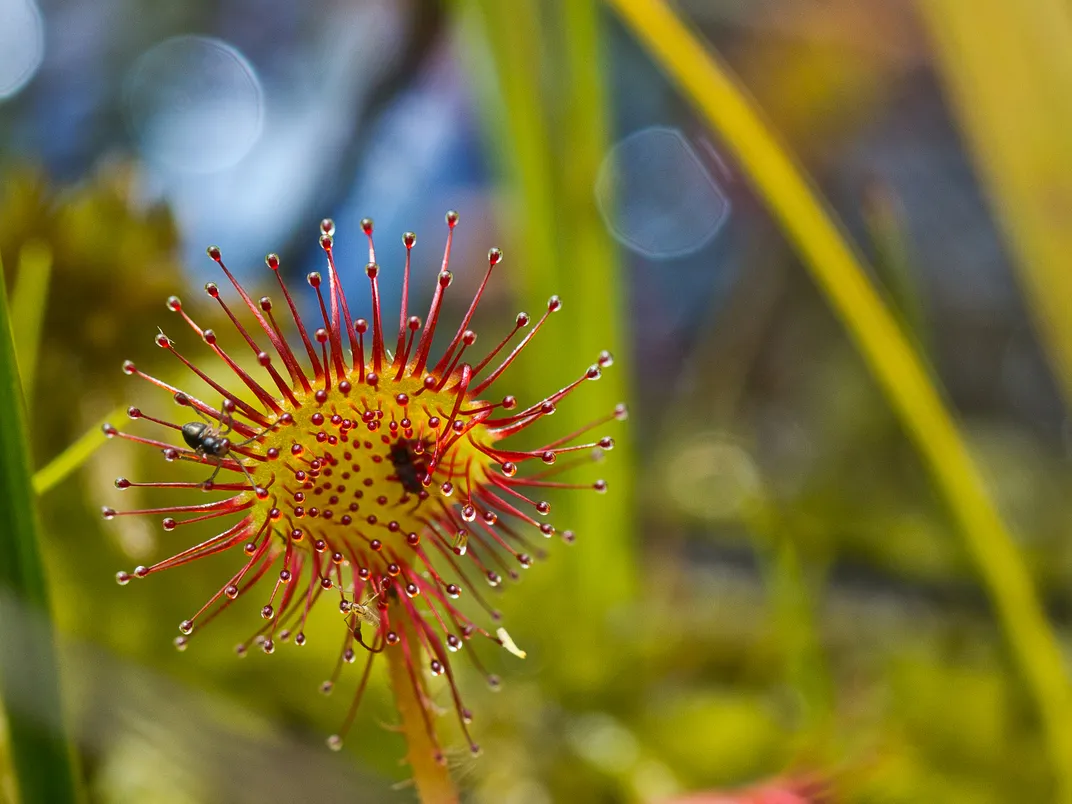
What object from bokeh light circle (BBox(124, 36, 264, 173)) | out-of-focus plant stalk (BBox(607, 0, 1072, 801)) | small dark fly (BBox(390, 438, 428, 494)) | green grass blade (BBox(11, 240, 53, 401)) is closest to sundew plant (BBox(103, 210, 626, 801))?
small dark fly (BBox(390, 438, 428, 494))

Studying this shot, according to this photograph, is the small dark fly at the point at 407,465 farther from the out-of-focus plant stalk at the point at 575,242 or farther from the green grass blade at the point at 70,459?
the out-of-focus plant stalk at the point at 575,242

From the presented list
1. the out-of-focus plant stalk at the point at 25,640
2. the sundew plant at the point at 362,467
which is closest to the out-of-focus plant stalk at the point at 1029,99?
the sundew plant at the point at 362,467

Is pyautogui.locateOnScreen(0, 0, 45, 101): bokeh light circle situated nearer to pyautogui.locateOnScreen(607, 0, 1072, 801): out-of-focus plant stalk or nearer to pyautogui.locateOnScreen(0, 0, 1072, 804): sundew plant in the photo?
pyautogui.locateOnScreen(0, 0, 1072, 804): sundew plant

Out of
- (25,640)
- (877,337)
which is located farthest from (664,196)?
(25,640)

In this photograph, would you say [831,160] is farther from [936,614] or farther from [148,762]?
[148,762]

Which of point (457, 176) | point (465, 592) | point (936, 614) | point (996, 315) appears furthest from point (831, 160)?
point (465, 592)

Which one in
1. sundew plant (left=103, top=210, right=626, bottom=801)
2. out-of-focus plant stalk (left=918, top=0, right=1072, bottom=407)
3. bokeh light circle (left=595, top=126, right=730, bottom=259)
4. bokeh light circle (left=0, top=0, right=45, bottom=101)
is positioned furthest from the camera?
bokeh light circle (left=595, top=126, right=730, bottom=259)

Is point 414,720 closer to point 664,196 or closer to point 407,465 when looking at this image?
point 407,465

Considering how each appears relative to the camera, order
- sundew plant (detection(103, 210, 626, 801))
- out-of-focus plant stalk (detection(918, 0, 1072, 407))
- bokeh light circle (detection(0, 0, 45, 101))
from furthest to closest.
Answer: bokeh light circle (detection(0, 0, 45, 101)) < out-of-focus plant stalk (detection(918, 0, 1072, 407)) < sundew plant (detection(103, 210, 626, 801))
